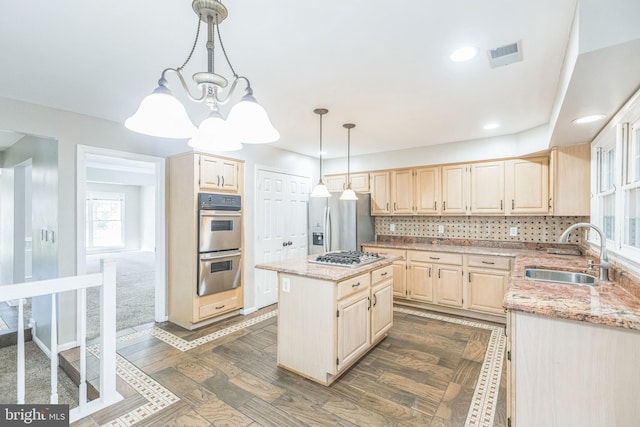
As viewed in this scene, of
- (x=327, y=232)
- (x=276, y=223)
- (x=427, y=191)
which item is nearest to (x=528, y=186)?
(x=427, y=191)

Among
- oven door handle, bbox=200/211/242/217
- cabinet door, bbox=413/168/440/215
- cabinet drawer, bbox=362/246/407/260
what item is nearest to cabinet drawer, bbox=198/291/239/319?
oven door handle, bbox=200/211/242/217

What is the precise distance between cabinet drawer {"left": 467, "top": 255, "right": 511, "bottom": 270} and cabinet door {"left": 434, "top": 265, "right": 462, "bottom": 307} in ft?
0.62

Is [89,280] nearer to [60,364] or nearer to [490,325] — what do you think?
[60,364]

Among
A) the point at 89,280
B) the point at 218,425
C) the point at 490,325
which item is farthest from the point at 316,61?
the point at 490,325

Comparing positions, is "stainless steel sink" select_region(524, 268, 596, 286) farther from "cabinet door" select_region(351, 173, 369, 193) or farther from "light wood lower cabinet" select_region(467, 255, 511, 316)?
"cabinet door" select_region(351, 173, 369, 193)

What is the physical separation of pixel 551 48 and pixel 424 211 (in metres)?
2.91

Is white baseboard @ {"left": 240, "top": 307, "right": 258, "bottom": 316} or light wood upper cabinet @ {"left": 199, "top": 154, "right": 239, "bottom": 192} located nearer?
light wood upper cabinet @ {"left": 199, "top": 154, "right": 239, "bottom": 192}

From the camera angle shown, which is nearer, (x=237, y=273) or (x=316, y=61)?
(x=316, y=61)

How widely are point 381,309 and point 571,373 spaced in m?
1.78

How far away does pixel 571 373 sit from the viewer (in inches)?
56.5

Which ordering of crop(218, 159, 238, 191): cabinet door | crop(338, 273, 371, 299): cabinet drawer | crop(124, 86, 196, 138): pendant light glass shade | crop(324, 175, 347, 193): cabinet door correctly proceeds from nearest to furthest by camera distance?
crop(124, 86, 196, 138): pendant light glass shade → crop(338, 273, 371, 299): cabinet drawer → crop(218, 159, 238, 191): cabinet door → crop(324, 175, 347, 193): cabinet door

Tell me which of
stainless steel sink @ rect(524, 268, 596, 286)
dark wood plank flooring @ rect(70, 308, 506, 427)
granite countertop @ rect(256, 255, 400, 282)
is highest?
granite countertop @ rect(256, 255, 400, 282)

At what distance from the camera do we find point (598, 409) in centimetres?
138

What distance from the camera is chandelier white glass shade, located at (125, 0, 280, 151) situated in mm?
1208
